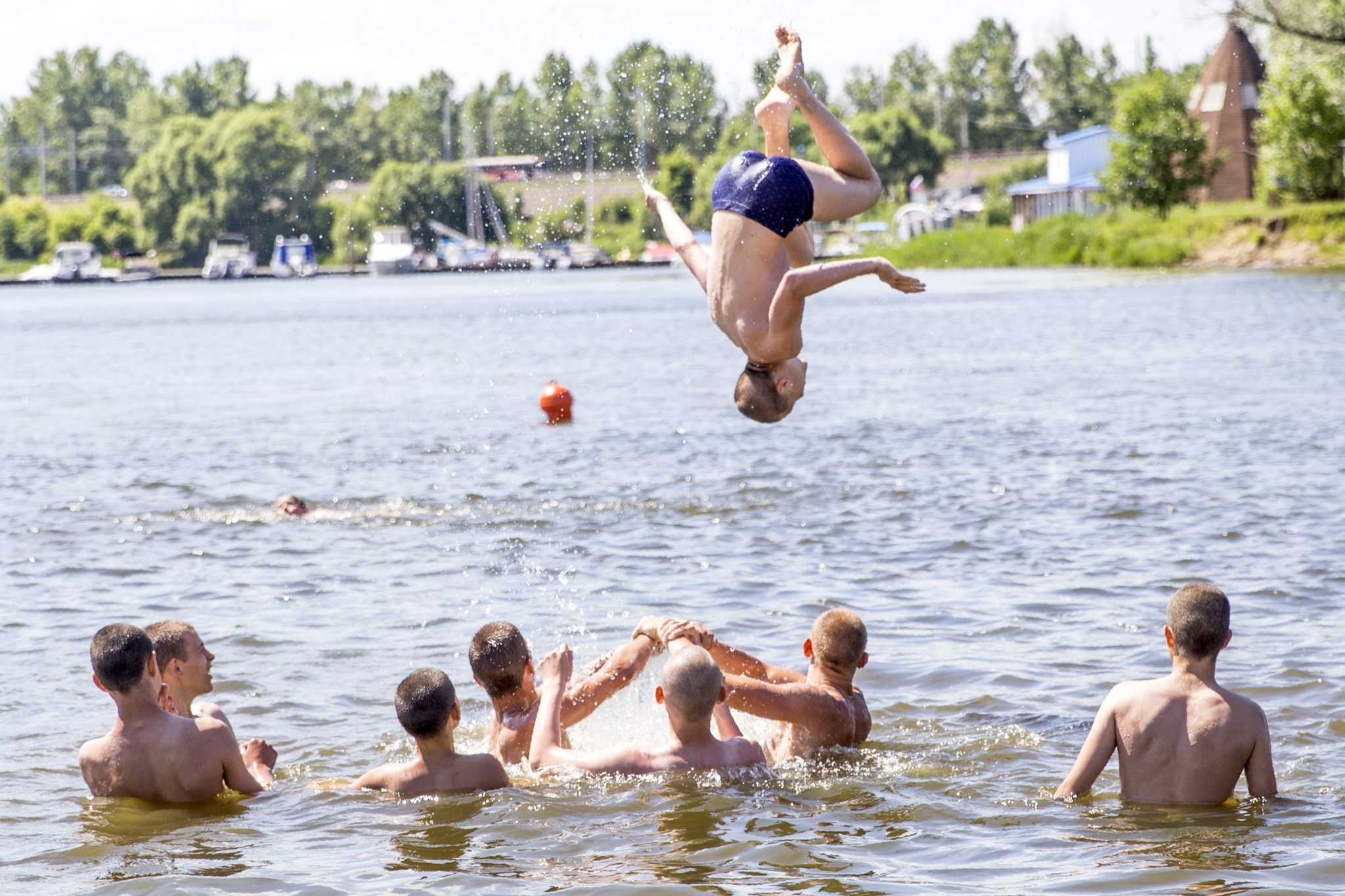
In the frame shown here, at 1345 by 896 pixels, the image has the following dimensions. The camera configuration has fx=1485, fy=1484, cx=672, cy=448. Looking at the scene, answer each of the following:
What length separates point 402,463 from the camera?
23672 mm

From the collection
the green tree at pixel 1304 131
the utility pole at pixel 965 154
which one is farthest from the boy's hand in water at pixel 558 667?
the utility pole at pixel 965 154

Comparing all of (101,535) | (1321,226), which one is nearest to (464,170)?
(1321,226)

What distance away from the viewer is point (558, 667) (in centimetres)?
802

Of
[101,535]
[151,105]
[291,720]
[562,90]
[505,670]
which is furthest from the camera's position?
[151,105]

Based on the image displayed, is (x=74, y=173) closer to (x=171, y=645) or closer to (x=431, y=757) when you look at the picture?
(x=171, y=645)

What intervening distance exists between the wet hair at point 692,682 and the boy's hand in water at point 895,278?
2.14 m

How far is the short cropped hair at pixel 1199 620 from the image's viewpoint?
6.91 meters

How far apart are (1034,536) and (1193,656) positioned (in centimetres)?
882

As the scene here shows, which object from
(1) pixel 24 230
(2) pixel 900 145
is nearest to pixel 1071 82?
(2) pixel 900 145

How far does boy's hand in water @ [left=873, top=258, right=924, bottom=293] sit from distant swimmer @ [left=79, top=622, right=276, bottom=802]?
418 cm

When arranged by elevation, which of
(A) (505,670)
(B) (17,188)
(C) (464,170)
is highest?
(B) (17,188)

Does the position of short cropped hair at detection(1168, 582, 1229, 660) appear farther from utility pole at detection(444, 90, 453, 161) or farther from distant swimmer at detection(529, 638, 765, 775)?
utility pole at detection(444, 90, 453, 161)

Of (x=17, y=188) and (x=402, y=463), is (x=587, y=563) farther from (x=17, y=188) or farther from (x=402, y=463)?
(x=17, y=188)

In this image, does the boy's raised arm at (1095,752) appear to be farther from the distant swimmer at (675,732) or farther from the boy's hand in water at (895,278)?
the boy's hand in water at (895,278)
